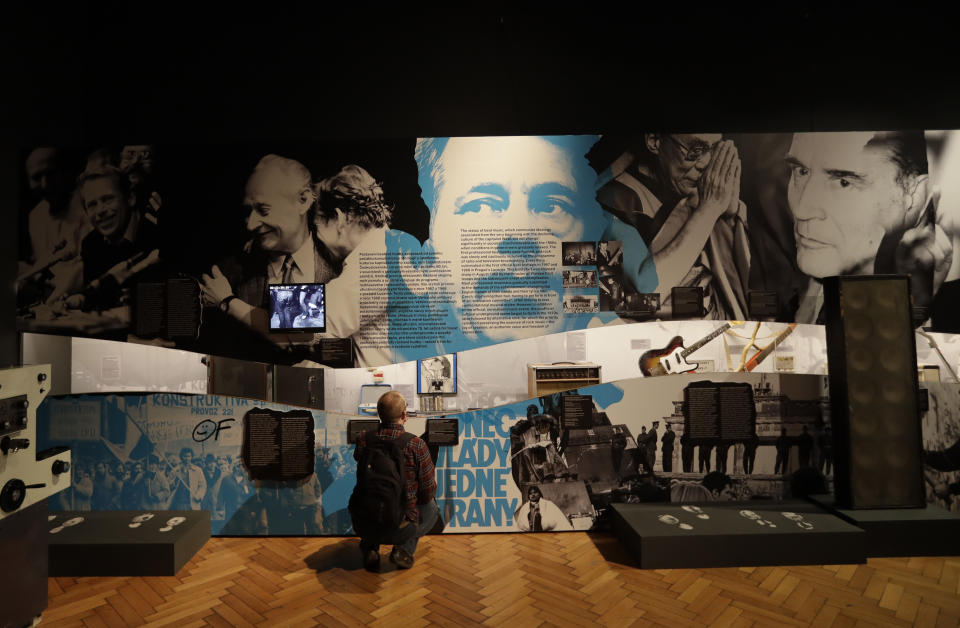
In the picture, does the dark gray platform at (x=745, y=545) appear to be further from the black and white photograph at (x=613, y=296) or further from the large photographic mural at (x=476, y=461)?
the black and white photograph at (x=613, y=296)

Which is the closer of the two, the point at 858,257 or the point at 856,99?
the point at 858,257

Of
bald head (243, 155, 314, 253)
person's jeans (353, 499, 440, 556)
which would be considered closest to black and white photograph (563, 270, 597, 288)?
person's jeans (353, 499, 440, 556)

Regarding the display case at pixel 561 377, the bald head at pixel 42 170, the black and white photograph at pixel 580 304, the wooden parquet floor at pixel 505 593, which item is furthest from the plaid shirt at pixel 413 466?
the bald head at pixel 42 170

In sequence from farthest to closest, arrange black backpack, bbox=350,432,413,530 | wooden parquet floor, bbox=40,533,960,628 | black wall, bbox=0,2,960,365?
black wall, bbox=0,2,960,365, black backpack, bbox=350,432,413,530, wooden parquet floor, bbox=40,533,960,628

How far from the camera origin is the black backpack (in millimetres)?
3057

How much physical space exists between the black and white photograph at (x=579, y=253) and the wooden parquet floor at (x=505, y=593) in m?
1.93

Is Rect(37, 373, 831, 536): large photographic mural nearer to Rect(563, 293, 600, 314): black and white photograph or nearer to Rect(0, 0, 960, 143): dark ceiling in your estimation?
Rect(563, 293, 600, 314): black and white photograph

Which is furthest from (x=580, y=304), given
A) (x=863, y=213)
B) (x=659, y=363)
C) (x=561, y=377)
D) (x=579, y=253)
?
(x=863, y=213)

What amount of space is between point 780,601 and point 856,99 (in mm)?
3859

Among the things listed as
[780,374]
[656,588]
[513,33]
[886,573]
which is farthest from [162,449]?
[886,573]

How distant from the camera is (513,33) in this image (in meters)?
4.19

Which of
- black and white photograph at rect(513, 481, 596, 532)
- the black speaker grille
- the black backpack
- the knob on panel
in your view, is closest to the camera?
the knob on panel

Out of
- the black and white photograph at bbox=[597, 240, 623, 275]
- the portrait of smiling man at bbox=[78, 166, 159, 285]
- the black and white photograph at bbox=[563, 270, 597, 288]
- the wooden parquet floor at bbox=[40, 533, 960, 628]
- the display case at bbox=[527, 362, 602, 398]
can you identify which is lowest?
the wooden parquet floor at bbox=[40, 533, 960, 628]

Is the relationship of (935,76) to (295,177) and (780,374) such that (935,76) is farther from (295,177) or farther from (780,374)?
(295,177)
